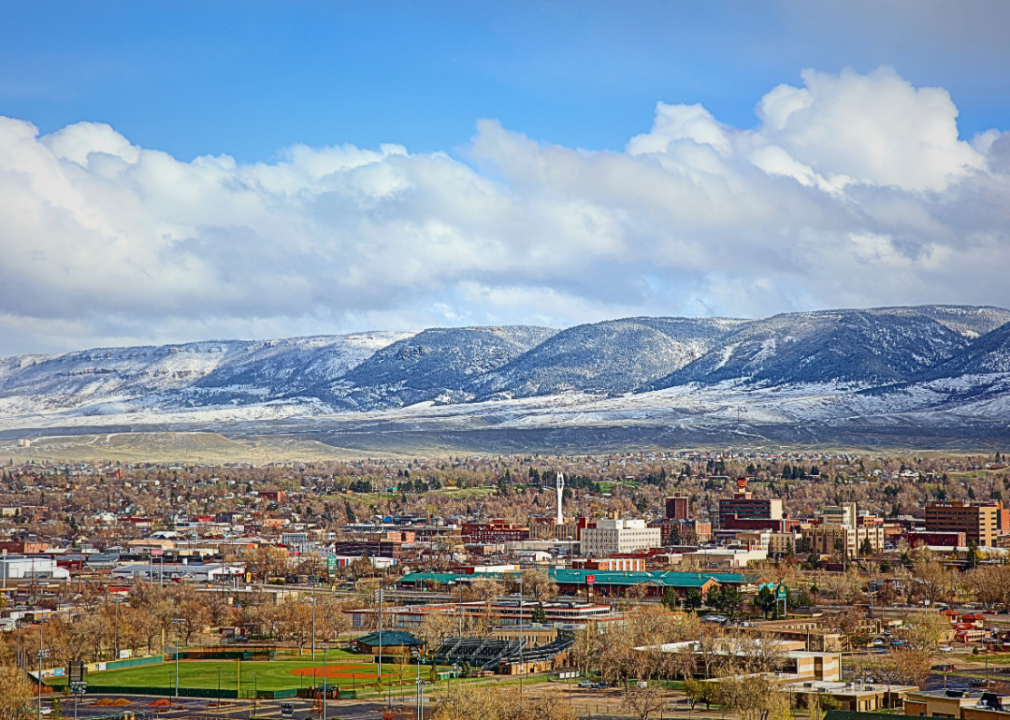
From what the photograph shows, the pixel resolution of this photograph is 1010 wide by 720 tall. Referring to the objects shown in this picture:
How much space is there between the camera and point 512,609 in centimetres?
9875

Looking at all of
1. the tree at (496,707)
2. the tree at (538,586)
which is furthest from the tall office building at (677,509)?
the tree at (496,707)

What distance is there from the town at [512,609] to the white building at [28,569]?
10.5 inches

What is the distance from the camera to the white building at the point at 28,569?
12019 centimetres

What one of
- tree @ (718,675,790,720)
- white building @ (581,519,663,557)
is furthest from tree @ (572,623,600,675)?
white building @ (581,519,663,557)

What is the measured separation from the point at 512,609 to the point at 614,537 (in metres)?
46.8

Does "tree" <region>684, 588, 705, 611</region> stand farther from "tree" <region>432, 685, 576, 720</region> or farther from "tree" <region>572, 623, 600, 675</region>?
"tree" <region>432, 685, 576, 720</region>

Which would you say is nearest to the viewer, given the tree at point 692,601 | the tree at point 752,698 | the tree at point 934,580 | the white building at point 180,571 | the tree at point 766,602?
the tree at point 752,698

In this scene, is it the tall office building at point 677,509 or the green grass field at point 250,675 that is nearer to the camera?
the green grass field at point 250,675

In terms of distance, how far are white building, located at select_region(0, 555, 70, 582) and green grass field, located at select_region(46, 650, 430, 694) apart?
42.3m

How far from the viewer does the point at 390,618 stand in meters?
94.5

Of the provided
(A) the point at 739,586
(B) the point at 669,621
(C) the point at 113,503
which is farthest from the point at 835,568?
(C) the point at 113,503

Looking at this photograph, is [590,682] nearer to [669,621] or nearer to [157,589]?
[669,621]

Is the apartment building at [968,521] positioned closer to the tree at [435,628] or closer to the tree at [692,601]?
the tree at [692,601]

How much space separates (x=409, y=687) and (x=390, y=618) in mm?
22926
